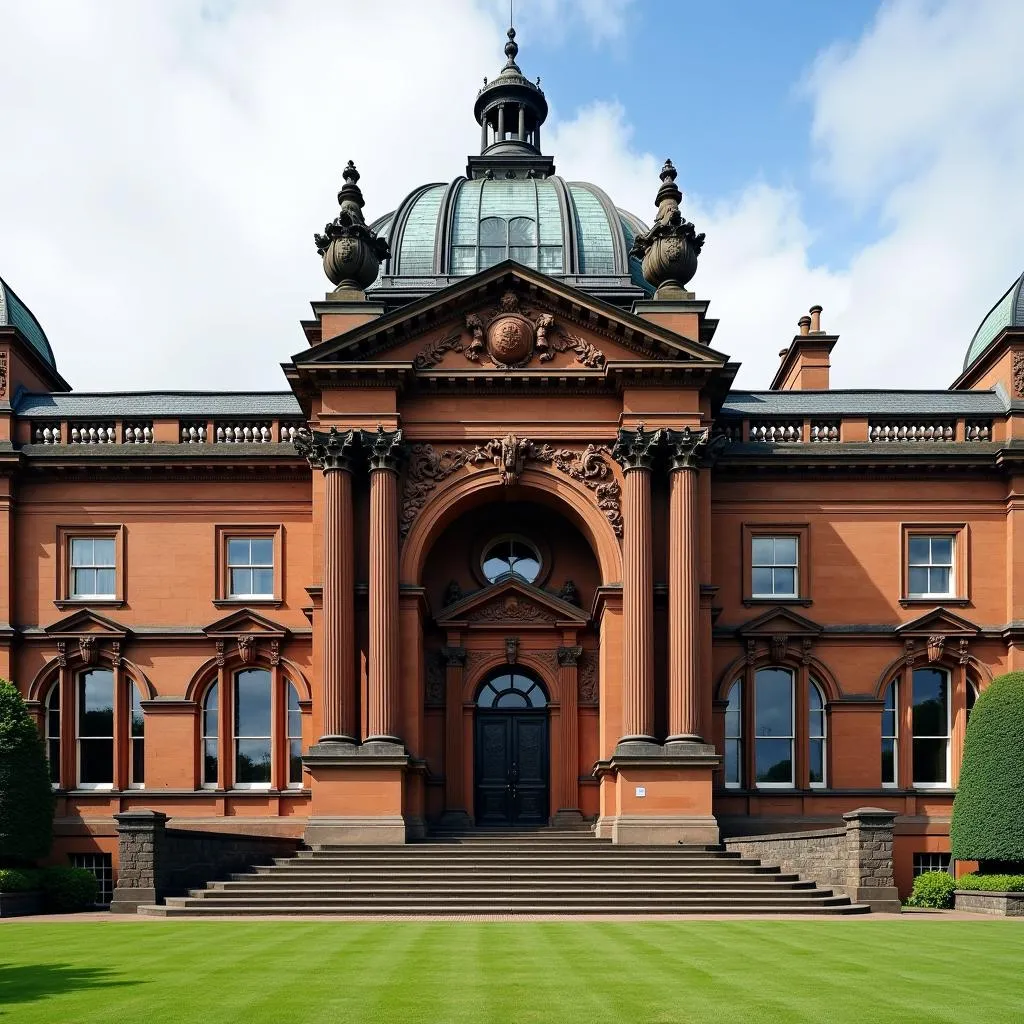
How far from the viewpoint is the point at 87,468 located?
35906mm

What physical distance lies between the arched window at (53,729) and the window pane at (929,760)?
23.2m

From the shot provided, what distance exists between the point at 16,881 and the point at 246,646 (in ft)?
29.1

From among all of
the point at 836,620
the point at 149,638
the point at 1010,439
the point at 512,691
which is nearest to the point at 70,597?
the point at 149,638

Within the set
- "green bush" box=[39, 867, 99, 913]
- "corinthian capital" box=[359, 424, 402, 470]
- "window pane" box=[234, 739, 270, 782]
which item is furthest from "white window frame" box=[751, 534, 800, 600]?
"green bush" box=[39, 867, 99, 913]

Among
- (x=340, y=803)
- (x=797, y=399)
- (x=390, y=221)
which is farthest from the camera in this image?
(x=390, y=221)

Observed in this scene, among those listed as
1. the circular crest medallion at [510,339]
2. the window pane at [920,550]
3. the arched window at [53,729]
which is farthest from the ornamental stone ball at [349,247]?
the window pane at [920,550]

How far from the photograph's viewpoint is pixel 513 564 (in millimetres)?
35781

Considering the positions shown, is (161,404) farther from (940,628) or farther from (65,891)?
(940,628)

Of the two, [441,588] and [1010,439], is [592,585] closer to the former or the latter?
[441,588]

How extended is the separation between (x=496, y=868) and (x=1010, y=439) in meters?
18.4

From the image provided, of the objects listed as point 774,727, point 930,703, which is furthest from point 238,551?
point 930,703

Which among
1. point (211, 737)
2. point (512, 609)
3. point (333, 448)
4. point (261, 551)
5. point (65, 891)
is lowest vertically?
point (65, 891)

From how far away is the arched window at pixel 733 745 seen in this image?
3509 cm

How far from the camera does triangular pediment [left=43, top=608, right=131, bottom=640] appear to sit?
116 ft
